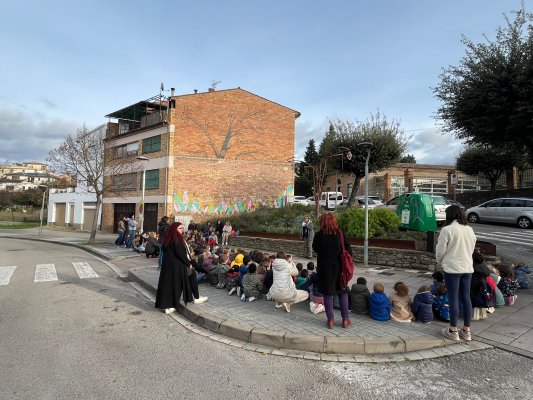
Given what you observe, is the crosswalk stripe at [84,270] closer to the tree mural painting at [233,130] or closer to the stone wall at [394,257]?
the stone wall at [394,257]

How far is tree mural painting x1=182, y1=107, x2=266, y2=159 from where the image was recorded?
86.2ft

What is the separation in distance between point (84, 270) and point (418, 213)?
38.1 feet

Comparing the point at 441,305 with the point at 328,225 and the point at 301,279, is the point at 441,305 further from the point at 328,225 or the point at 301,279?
the point at 301,279

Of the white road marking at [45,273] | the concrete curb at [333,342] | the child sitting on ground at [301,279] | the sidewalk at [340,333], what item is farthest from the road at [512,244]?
the white road marking at [45,273]

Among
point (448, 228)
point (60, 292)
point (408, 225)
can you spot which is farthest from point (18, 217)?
point (448, 228)

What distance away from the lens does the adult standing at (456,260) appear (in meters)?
4.61

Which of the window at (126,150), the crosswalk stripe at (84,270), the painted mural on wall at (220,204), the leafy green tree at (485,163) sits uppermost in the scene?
the window at (126,150)

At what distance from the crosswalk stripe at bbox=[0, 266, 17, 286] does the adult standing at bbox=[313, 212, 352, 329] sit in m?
8.80

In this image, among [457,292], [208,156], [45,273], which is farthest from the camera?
[208,156]

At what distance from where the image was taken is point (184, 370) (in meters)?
3.98

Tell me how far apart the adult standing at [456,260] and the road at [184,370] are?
52 cm

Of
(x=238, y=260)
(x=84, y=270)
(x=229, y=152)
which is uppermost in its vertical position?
(x=229, y=152)

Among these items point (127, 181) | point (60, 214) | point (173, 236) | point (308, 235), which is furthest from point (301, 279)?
point (60, 214)

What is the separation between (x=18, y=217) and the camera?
5106 centimetres
